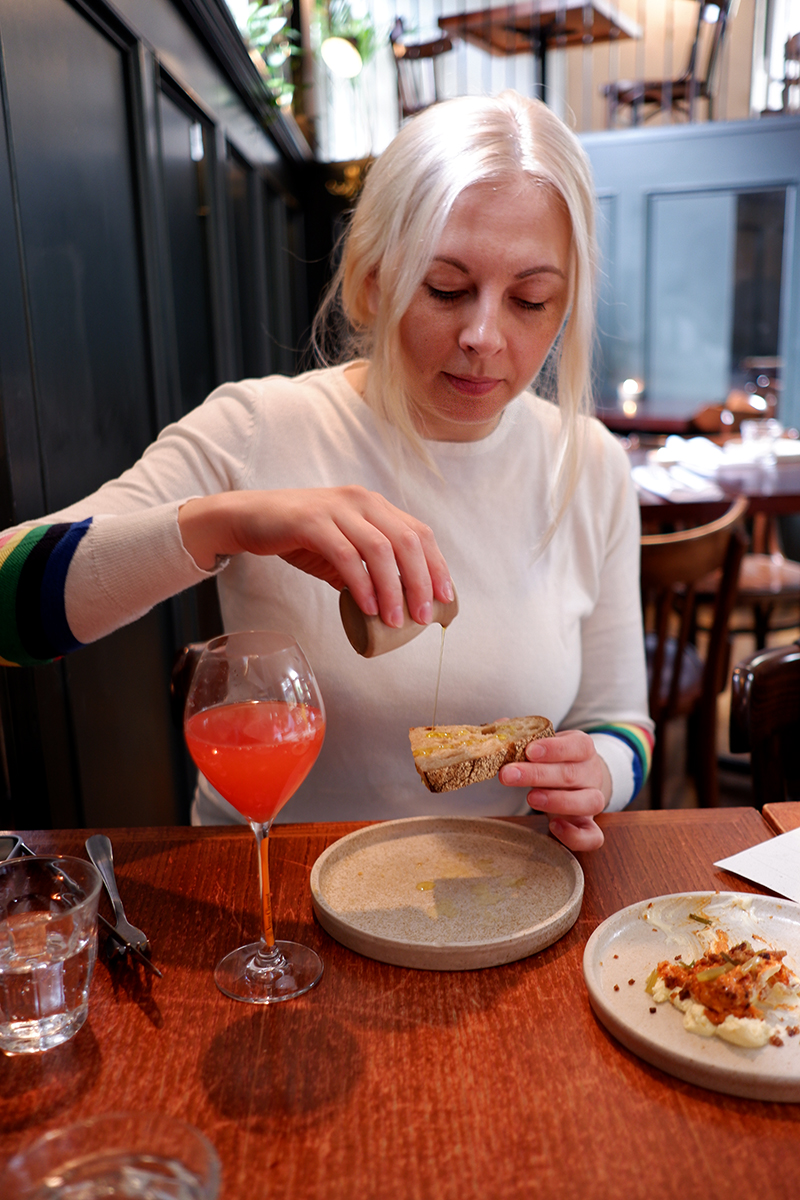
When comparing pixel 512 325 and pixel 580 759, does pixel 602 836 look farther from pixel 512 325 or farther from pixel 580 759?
pixel 512 325

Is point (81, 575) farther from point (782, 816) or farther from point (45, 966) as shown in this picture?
point (782, 816)

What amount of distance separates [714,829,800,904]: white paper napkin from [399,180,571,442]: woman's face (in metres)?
0.76

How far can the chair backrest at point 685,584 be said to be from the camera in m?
2.46

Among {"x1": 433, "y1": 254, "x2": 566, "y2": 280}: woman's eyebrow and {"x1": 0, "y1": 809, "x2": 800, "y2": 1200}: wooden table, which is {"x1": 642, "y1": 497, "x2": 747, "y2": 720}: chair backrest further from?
{"x1": 0, "y1": 809, "x2": 800, "y2": 1200}: wooden table

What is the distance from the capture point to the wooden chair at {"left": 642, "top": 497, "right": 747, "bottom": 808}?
2.46m

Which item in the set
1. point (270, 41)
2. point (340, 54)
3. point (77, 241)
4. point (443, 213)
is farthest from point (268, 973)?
point (340, 54)

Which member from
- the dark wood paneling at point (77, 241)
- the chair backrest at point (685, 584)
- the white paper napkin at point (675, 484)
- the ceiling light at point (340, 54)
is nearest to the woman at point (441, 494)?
the dark wood paneling at point (77, 241)

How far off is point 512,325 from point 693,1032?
99 centimetres

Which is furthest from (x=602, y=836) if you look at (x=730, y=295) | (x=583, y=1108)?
(x=730, y=295)

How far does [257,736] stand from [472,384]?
0.78 metres

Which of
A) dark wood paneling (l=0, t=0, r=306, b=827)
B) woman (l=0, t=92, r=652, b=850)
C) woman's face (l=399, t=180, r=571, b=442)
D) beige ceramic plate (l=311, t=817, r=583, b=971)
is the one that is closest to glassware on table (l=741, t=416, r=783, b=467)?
dark wood paneling (l=0, t=0, r=306, b=827)

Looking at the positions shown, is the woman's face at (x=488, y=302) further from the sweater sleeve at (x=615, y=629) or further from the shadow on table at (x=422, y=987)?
the shadow on table at (x=422, y=987)

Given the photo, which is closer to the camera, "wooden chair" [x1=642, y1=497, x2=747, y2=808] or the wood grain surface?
the wood grain surface

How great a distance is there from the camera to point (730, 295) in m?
7.16
